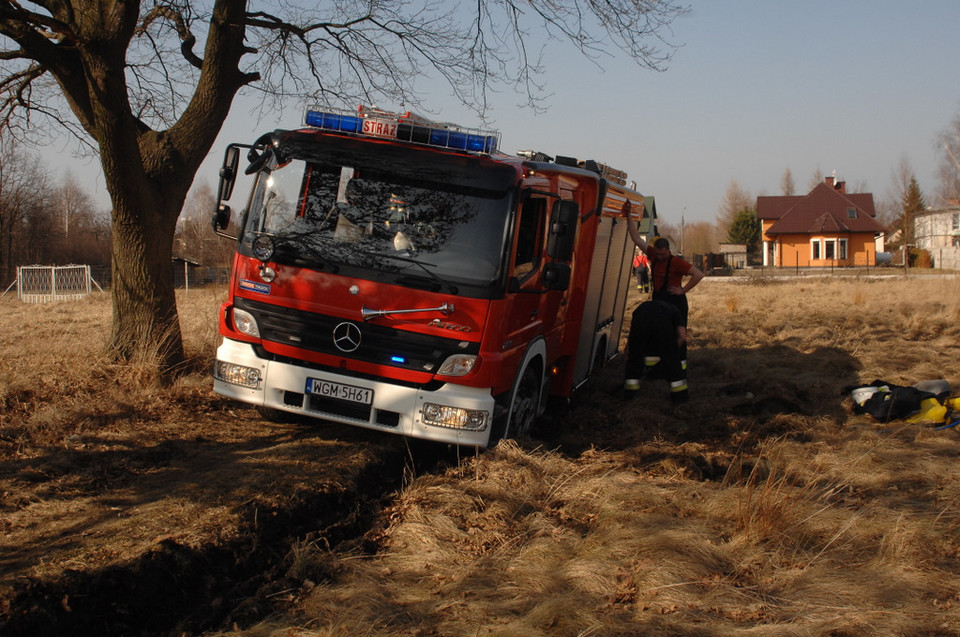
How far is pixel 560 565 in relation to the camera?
13.9 feet

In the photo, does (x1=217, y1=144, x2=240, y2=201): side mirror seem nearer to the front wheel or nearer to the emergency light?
the emergency light

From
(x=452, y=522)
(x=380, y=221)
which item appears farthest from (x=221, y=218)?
(x=452, y=522)

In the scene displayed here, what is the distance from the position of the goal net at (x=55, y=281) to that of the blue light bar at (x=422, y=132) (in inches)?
1427

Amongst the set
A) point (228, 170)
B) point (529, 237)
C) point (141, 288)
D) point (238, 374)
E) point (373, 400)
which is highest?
point (228, 170)

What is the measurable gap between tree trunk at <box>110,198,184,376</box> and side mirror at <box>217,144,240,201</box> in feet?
6.91

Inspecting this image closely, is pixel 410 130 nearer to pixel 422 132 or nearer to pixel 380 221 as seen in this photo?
pixel 422 132

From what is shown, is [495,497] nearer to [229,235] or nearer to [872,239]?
[229,235]

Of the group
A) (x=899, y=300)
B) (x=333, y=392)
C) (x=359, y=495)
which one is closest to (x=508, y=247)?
(x=333, y=392)

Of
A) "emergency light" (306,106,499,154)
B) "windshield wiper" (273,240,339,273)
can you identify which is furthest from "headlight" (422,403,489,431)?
"emergency light" (306,106,499,154)

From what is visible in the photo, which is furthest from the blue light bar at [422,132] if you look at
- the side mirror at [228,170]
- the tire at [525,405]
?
the tire at [525,405]

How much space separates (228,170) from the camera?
21.3ft

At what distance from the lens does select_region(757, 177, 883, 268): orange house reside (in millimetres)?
64625

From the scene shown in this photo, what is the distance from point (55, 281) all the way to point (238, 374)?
3776 centimetres

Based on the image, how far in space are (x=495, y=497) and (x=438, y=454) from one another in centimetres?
158
